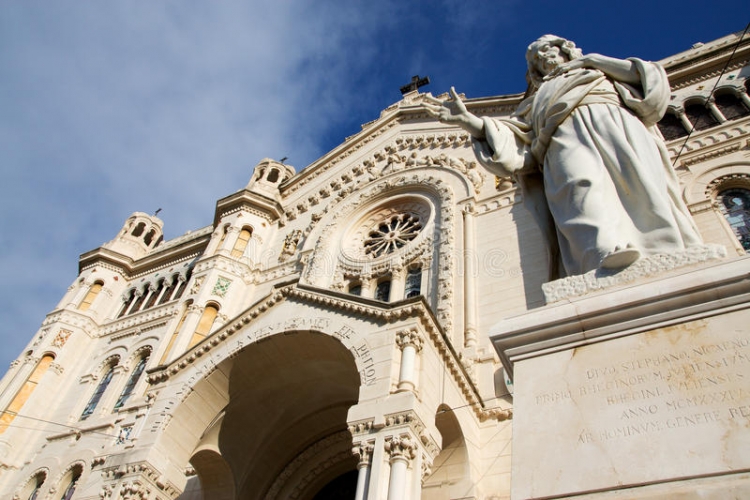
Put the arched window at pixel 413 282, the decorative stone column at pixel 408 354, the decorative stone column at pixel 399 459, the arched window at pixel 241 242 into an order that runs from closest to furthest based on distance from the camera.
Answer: the decorative stone column at pixel 399 459 < the decorative stone column at pixel 408 354 < the arched window at pixel 413 282 < the arched window at pixel 241 242

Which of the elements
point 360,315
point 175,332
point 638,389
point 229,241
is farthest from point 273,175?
point 638,389

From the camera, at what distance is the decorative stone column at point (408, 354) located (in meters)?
8.34

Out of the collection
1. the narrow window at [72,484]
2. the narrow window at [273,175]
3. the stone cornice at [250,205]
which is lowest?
the narrow window at [72,484]

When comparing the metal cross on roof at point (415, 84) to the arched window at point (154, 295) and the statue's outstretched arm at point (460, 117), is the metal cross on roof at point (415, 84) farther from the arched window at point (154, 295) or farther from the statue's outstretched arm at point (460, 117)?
the statue's outstretched arm at point (460, 117)

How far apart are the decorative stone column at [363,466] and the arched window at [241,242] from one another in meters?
13.1

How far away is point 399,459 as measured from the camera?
24.5ft

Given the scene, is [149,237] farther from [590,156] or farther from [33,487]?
[590,156]

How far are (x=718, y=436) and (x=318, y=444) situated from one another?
10.5 m

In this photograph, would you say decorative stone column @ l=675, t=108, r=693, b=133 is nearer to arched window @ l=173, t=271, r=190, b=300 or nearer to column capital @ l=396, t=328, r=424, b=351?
column capital @ l=396, t=328, r=424, b=351

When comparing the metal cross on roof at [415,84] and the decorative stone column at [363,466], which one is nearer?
the decorative stone column at [363,466]

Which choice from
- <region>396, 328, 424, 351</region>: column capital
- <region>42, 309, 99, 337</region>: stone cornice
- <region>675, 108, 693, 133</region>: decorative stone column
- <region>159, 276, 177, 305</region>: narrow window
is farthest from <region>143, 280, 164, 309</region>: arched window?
<region>675, 108, 693, 133</region>: decorative stone column

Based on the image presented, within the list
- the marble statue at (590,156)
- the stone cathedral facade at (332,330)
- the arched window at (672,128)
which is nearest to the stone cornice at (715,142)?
the stone cathedral facade at (332,330)

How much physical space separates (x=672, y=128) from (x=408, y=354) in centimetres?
1174

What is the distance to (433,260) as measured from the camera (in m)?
15.5
